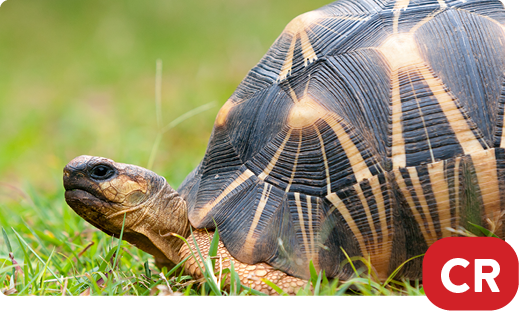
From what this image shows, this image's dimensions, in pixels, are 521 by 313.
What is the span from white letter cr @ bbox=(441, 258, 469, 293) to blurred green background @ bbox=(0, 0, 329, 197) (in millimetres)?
2507

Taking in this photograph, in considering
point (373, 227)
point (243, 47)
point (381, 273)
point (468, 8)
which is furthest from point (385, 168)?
point (243, 47)

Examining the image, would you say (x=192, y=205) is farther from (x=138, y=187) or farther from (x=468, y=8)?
(x=468, y=8)

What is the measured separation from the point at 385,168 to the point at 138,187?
1.09 m

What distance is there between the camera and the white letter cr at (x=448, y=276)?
1.37m

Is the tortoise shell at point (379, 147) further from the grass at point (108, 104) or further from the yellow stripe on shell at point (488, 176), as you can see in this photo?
the grass at point (108, 104)

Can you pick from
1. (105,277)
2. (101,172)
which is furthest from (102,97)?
(105,277)

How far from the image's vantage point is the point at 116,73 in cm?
666

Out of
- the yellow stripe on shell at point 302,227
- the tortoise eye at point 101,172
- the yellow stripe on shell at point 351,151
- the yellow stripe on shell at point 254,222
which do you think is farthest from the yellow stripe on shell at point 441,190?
the tortoise eye at point 101,172

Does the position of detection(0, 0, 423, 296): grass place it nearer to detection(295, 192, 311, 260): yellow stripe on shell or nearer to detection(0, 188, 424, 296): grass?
detection(0, 188, 424, 296): grass

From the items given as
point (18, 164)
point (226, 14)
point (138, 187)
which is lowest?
point (138, 187)

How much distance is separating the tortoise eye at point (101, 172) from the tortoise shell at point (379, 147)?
1.59 ft

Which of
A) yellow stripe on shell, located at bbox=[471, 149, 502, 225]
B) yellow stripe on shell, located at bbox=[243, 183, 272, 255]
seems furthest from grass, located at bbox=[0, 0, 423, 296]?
yellow stripe on shell, located at bbox=[471, 149, 502, 225]

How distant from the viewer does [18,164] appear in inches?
172

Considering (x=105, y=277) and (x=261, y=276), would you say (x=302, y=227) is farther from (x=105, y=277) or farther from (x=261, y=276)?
(x=105, y=277)
